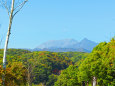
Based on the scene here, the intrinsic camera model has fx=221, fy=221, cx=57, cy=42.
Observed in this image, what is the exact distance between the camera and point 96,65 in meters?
38.4

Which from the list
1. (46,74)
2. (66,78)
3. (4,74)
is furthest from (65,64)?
(4,74)

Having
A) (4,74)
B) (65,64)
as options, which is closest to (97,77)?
(4,74)

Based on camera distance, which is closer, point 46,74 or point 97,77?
point 97,77

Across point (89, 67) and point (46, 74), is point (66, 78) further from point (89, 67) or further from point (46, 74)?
point (46, 74)

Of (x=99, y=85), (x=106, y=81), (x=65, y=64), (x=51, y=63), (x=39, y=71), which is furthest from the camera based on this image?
(x=65, y=64)

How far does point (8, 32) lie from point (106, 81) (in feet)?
88.1

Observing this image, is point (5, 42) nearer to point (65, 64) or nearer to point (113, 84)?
point (113, 84)

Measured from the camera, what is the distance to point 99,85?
41.2m

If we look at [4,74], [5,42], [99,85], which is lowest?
[99,85]

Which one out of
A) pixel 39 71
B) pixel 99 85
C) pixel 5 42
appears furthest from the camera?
pixel 39 71

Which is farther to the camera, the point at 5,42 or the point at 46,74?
the point at 46,74

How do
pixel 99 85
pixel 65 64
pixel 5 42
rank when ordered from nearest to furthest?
pixel 5 42, pixel 99 85, pixel 65 64

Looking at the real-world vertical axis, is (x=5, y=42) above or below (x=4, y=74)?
above

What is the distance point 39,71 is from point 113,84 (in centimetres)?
7321
